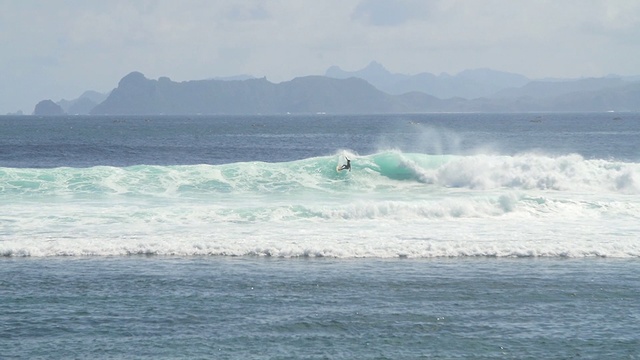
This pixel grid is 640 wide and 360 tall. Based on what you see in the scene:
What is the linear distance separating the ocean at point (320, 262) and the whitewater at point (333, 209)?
3.9 inches

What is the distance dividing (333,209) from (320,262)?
316 inches

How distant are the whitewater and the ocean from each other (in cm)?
10

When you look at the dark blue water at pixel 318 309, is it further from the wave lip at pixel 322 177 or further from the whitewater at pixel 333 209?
the wave lip at pixel 322 177

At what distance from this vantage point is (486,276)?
2105 cm

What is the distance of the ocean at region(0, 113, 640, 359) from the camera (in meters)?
16.0

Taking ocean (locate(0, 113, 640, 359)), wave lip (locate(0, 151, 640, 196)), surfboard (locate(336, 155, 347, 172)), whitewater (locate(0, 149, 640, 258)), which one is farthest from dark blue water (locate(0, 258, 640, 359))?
surfboard (locate(336, 155, 347, 172))

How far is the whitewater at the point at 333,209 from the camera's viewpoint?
24.5 m

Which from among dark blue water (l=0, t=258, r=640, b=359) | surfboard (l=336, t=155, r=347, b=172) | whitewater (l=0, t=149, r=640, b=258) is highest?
surfboard (l=336, t=155, r=347, b=172)

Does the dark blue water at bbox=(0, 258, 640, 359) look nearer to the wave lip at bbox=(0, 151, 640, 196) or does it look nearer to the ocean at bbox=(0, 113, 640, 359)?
the ocean at bbox=(0, 113, 640, 359)

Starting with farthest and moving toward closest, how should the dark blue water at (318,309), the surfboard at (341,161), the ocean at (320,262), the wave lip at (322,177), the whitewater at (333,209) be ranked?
the surfboard at (341,161) < the wave lip at (322,177) < the whitewater at (333,209) < the ocean at (320,262) < the dark blue water at (318,309)

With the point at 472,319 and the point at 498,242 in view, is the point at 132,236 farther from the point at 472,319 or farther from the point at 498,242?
the point at 472,319

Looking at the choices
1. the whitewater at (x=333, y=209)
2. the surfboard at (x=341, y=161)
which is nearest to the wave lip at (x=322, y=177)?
the whitewater at (x=333, y=209)

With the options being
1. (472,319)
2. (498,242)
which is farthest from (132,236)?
(472,319)

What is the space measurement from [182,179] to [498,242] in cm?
1943
